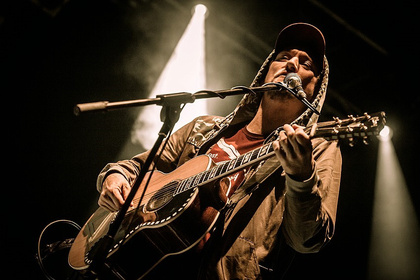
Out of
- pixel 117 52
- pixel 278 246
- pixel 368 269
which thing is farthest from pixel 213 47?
pixel 278 246

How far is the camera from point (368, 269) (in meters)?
4.33

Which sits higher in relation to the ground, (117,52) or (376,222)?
(117,52)

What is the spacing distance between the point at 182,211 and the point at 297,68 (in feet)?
5.53

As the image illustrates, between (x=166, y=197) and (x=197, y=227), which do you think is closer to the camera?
(x=197, y=227)

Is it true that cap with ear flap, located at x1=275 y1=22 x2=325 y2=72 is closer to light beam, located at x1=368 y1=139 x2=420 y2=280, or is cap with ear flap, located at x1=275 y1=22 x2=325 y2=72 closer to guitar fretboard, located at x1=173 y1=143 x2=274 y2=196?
guitar fretboard, located at x1=173 y1=143 x2=274 y2=196

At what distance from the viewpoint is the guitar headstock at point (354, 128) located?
170cm

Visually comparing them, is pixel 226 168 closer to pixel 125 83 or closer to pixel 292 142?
pixel 292 142

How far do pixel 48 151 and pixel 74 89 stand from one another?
0.89 meters

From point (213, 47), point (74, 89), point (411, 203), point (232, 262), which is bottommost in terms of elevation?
point (232, 262)

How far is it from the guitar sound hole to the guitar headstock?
91 cm

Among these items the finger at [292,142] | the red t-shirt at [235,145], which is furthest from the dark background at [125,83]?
the finger at [292,142]

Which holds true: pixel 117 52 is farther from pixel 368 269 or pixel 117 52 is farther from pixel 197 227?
pixel 368 269

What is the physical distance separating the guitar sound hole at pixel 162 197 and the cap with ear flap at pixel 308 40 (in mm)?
1751

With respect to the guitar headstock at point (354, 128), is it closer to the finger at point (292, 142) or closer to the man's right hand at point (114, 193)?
the finger at point (292, 142)
